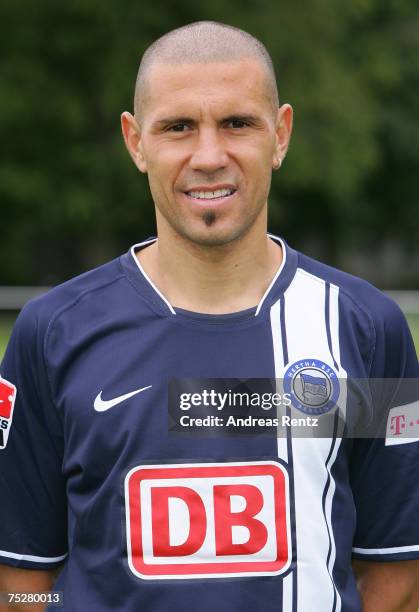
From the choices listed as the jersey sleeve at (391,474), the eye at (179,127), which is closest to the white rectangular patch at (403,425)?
the jersey sleeve at (391,474)

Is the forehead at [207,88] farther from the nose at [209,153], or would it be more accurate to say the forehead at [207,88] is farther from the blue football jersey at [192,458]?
the blue football jersey at [192,458]

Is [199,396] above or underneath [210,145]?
underneath

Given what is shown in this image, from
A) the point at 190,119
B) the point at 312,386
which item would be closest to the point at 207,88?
the point at 190,119

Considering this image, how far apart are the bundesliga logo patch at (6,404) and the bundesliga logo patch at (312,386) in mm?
647

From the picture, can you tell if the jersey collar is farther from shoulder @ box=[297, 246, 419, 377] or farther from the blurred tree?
the blurred tree

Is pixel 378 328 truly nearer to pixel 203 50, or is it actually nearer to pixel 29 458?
pixel 203 50

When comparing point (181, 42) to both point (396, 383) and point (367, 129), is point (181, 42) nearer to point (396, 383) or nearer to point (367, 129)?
point (396, 383)

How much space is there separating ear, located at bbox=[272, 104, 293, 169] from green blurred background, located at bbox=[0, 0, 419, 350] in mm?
17052

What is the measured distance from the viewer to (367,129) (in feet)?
87.0

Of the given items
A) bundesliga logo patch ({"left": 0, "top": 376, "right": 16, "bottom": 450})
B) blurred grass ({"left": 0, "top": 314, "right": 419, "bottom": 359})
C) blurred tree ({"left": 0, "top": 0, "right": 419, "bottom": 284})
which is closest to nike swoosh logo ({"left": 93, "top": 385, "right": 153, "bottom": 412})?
bundesliga logo patch ({"left": 0, "top": 376, "right": 16, "bottom": 450})

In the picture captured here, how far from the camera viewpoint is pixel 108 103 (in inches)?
912

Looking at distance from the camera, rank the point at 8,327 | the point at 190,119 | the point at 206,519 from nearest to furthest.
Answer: the point at 206,519
the point at 190,119
the point at 8,327

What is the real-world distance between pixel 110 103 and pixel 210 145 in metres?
21.2

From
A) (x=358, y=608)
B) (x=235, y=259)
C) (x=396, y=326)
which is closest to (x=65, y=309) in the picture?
(x=235, y=259)
